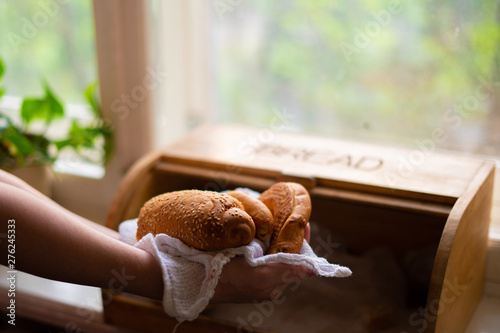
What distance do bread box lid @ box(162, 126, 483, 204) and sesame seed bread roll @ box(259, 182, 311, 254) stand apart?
0.14 metres

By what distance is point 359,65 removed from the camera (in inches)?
52.1

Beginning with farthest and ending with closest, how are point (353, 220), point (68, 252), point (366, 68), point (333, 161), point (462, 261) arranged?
1. point (366, 68)
2. point (353, 220)
3. point (333, 161)
4. point (462, 261)
5. point (68, 252)

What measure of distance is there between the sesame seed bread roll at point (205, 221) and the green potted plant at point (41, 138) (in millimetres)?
618

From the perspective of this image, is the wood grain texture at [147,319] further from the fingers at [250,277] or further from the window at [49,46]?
the window at [49,46]

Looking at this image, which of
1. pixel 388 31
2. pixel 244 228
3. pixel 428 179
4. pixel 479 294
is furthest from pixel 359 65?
pixel 244 228

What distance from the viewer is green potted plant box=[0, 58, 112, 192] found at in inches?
52.1

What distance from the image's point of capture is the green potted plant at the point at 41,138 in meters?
1.32

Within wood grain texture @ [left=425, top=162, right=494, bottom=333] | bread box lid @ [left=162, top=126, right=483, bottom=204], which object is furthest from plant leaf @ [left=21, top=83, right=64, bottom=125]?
wood grain texture @ [left=425, top=162, right=494, bottom=333]

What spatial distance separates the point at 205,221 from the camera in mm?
776

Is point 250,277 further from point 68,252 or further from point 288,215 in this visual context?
point 68,252

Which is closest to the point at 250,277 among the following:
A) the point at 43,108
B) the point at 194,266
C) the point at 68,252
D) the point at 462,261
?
the point at 194,266

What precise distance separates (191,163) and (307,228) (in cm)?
35

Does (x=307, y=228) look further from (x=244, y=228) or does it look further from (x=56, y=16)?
(x=56, y=16)

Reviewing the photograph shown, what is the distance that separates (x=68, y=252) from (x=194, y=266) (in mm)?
179
